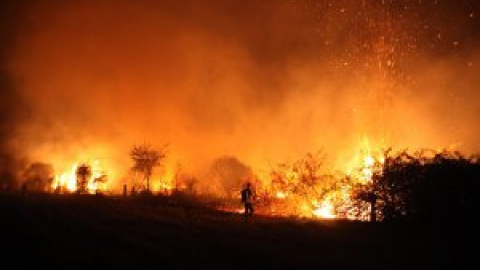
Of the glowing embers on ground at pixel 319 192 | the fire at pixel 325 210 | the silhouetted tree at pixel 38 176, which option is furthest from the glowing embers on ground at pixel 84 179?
the fire at pixel 325 210

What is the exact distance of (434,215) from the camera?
80.9 ft

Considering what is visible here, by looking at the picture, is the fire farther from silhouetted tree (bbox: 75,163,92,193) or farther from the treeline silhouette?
silhouetted tree (bbox: 75,163,92,193)

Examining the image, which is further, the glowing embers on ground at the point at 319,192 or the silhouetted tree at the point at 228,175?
the silhouetted tree at the point at 228,175

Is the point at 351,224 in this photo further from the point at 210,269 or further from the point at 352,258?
the point at 210,269

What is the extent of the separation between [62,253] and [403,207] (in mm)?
18602

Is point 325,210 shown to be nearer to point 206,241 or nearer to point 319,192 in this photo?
point 319,192

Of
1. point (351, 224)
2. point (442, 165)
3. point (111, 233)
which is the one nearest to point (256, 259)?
A: point (111, 233)

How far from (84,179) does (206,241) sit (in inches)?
1311

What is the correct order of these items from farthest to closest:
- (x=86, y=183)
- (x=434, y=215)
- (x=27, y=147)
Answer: (x=27, y=147) < (x=86, y=183) < (x=434, y=215)

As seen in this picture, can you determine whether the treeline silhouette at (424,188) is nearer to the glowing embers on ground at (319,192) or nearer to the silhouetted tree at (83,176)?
the glowing embers on ground at (319,192)

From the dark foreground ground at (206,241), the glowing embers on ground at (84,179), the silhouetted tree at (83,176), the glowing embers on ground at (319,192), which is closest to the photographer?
the dark foreground ground at (206,241)

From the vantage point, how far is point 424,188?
25.7 m

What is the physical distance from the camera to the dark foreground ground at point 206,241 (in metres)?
15.8

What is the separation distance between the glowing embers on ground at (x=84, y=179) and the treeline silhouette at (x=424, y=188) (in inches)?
1213
